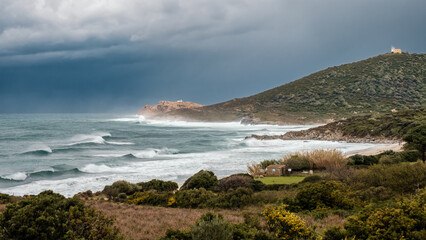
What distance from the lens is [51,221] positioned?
557 centimetres

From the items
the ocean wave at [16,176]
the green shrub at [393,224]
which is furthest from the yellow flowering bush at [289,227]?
the ocean wave at [16,176]

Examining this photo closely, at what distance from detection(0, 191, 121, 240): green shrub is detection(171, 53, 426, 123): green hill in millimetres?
95430

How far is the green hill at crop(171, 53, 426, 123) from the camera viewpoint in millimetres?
100688

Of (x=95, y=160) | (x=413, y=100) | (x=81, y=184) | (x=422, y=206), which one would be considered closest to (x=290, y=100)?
(x=413, y=100)

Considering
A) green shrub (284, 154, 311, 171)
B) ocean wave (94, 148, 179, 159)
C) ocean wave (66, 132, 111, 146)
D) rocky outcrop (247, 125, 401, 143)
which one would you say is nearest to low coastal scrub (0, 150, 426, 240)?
green shrub (284, 154, 311, 171)

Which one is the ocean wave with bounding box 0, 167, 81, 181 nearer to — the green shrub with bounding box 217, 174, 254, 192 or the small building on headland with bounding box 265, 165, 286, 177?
the green shrub with bounding box 217, 174, 254, 192

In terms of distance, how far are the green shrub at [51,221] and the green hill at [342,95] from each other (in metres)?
95.4

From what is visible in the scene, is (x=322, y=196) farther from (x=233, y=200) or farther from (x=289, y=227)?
(x=289, y=227)

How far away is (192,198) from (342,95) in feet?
361

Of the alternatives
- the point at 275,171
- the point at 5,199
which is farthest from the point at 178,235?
the point at 275,171

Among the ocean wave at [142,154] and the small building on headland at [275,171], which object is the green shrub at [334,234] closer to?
the small building on headland at [275,171]

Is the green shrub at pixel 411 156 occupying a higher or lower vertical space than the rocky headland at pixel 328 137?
higher

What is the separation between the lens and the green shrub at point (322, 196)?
35.9 feet

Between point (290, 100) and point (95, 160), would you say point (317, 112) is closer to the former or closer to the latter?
point (290, 100)
